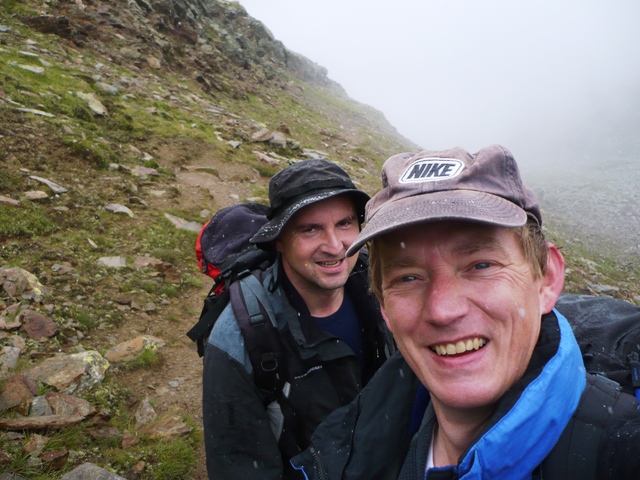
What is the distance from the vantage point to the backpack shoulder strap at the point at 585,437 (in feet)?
4.02

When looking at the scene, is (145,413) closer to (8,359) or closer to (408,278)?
(8,359)

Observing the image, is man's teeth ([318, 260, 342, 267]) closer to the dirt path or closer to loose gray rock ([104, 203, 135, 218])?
the dirt path

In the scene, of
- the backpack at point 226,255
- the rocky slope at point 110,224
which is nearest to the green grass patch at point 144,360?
the rocky slope at point 110,224

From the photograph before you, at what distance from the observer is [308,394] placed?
2.98m

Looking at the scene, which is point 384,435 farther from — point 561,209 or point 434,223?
point 561,209

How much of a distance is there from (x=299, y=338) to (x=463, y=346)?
65.4 inches

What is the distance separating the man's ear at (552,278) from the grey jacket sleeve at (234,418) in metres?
2.02

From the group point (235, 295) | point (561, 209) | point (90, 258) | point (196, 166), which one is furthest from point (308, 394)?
point (561, 209)

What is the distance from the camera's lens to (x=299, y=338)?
3.01 m

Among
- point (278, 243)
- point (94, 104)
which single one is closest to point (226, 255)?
point (278, 243)

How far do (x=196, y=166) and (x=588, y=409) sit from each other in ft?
47.5

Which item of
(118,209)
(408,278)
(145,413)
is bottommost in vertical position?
(118,209)

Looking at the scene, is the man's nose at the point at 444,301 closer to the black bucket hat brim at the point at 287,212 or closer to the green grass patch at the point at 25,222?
the black bucket hat brim at the point at 287,212

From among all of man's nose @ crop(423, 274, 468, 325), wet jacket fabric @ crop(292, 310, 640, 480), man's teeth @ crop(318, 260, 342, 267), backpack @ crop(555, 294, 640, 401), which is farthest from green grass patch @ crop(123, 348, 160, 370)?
backpack @ crop(555, 294, 640, 401)
